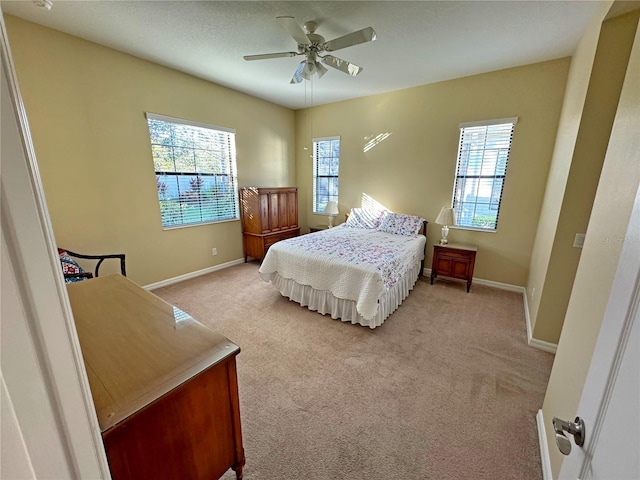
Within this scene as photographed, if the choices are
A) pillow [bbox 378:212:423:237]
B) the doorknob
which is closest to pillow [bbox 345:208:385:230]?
pillow [bbox 378:212:423:237]

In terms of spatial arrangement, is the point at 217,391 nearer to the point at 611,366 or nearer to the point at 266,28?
the point at 611,366

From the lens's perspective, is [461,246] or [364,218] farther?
[364,218]

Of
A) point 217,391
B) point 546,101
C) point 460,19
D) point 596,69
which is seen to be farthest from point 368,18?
point 217,391

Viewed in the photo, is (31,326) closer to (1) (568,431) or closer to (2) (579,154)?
(1) (568,431)

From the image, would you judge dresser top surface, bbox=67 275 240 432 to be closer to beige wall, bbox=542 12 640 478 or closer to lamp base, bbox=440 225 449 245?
beige wall, bbox=542 12 640 478

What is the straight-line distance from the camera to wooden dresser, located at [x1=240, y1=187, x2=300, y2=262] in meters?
4.41

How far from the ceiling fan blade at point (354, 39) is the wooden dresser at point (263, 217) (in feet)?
8.10

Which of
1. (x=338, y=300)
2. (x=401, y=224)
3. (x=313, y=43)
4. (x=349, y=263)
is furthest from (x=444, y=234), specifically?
(x=313, y=43)

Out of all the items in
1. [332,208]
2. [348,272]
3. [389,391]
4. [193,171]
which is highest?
[193,171]

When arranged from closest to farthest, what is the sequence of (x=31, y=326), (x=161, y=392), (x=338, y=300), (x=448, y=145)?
1. (x=31, y=326)
2. (x=161, y=392)
3. (x=338, y=300)
4. (x=448, y=145)

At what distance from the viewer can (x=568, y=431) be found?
2.17 feet

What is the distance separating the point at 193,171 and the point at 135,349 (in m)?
3.30

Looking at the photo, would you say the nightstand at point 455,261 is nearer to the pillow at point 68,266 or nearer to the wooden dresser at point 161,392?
the wooden dresser at point 161,392

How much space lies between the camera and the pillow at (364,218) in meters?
4.43
